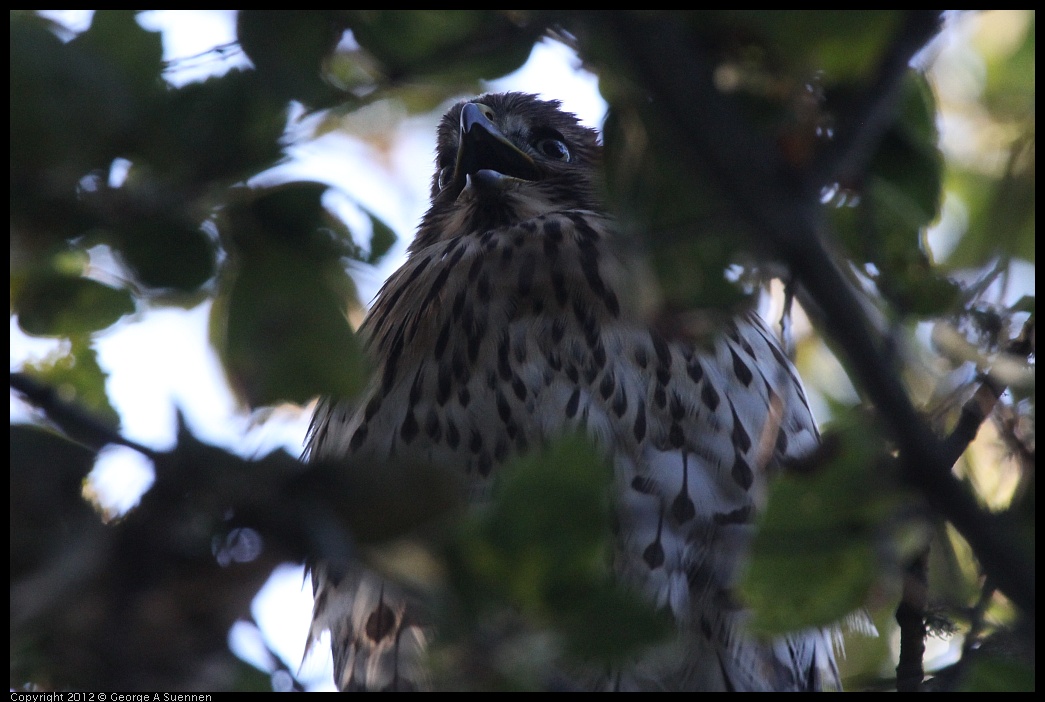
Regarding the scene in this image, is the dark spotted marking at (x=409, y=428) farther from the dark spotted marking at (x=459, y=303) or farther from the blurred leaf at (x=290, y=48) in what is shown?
the blurred leaf at (x=290, y=48)

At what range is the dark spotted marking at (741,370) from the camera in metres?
3.32

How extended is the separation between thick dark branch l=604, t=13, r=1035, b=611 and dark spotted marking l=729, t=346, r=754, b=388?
2.15 m

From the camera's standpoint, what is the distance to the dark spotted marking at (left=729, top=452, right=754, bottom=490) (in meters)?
3.05

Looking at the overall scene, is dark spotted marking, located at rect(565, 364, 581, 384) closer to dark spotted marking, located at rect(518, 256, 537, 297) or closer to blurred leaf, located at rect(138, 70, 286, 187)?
dark spotted marking, located at rect(518, 256, 537, 297)

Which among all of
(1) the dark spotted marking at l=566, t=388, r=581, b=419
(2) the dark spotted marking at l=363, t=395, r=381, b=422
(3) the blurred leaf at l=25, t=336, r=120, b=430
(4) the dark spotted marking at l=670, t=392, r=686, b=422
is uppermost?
(3) the blurred leaf at l=25, t=336, r=120, b=430

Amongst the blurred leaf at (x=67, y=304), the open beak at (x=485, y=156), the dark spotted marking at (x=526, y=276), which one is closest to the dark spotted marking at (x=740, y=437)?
the dark spotted marking at (x=526, y=276)

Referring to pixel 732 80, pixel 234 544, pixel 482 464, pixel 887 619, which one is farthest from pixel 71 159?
pixel 887 619

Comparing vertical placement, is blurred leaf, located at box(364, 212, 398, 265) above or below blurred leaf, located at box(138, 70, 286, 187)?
below

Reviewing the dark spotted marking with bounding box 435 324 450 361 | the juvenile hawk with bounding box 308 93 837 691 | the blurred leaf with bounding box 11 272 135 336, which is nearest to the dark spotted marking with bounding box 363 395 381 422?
the juvenile hawk with bounding box 308 93 837 691

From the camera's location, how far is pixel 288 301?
120cm

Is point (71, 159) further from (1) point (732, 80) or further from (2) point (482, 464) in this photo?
(2) point (482, 464)

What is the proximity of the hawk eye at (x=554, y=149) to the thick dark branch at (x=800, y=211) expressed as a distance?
3.13 meters

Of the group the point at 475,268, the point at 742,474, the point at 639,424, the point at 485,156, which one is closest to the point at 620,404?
the point at 639,424

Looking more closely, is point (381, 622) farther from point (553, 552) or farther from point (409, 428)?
point (553, 552)
